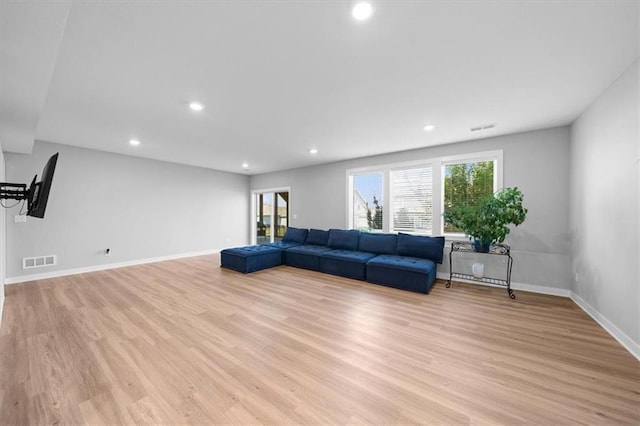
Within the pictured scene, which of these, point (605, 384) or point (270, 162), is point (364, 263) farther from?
point (270, 162)

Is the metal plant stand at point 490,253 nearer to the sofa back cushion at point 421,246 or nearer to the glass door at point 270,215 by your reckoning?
the sofa back cushion at point 421,246

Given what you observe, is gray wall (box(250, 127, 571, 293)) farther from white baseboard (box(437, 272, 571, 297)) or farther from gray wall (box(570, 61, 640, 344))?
gray wall (box(570, 61, 640, 344))

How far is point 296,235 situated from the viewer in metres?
6.54

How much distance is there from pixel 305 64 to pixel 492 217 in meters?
3.49

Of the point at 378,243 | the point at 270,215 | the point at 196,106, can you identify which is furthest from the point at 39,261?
the point at 378,243

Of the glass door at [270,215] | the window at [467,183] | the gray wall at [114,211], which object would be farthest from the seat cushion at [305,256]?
the gray wall at [114,211]

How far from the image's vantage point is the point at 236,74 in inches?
90.3

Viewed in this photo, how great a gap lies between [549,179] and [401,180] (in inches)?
94.6

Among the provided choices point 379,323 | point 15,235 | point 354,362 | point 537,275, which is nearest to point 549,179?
point 537,275

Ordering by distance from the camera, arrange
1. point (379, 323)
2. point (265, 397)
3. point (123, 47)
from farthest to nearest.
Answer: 1. point (379, 323)
2. point (123, 47)
3. point (265, 397)

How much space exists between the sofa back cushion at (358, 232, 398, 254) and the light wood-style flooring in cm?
145

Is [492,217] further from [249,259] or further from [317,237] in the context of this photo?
[249,259]

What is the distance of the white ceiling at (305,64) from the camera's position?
1555 mm

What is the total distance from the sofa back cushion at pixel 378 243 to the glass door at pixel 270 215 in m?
3.20
